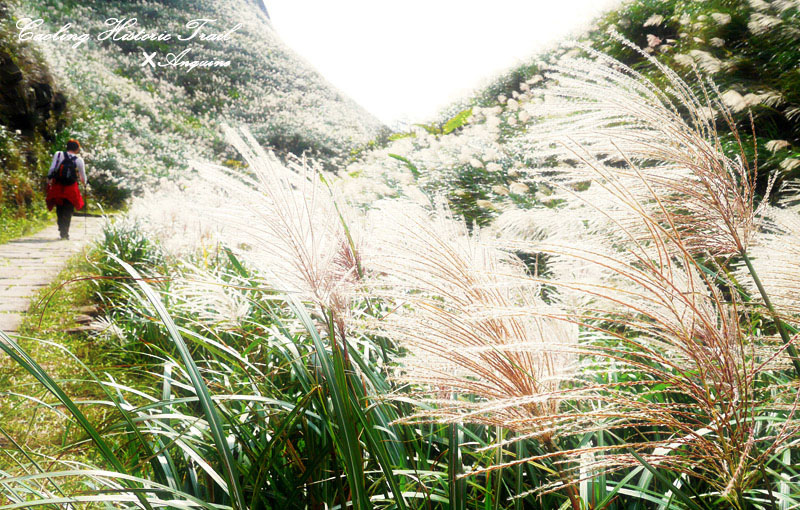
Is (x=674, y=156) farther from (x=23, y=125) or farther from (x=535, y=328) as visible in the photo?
(x=23, y=125)

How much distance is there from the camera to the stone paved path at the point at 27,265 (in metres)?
3.73

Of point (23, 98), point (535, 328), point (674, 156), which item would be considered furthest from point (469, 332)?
point (23, 98)

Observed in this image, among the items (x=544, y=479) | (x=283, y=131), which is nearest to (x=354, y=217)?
(x=544, y=479)

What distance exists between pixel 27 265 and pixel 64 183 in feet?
5.94

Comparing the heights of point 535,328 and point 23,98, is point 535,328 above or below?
below

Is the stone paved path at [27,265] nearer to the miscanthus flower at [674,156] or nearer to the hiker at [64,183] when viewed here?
the hiker at [64,183]

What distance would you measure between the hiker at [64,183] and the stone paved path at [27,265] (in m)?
0.43

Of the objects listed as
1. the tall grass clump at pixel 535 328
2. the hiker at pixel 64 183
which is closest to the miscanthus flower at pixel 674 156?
the tall grass clump at pixel 535 328

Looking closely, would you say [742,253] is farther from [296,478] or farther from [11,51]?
[11,51]

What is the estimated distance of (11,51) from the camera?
860cm

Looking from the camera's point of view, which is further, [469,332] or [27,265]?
[27,265]

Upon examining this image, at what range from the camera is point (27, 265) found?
16.2ft

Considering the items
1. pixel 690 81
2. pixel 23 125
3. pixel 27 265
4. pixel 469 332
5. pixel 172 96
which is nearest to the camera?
pixel 469 332

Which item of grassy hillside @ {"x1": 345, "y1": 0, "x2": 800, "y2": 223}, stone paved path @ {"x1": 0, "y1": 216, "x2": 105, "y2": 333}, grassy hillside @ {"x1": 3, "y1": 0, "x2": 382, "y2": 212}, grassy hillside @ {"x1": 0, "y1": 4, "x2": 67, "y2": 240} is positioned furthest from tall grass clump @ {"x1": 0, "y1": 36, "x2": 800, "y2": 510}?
grassy hillside @ {"x1": 3, "y1": 0, "x2": 382, "y2": 212}
